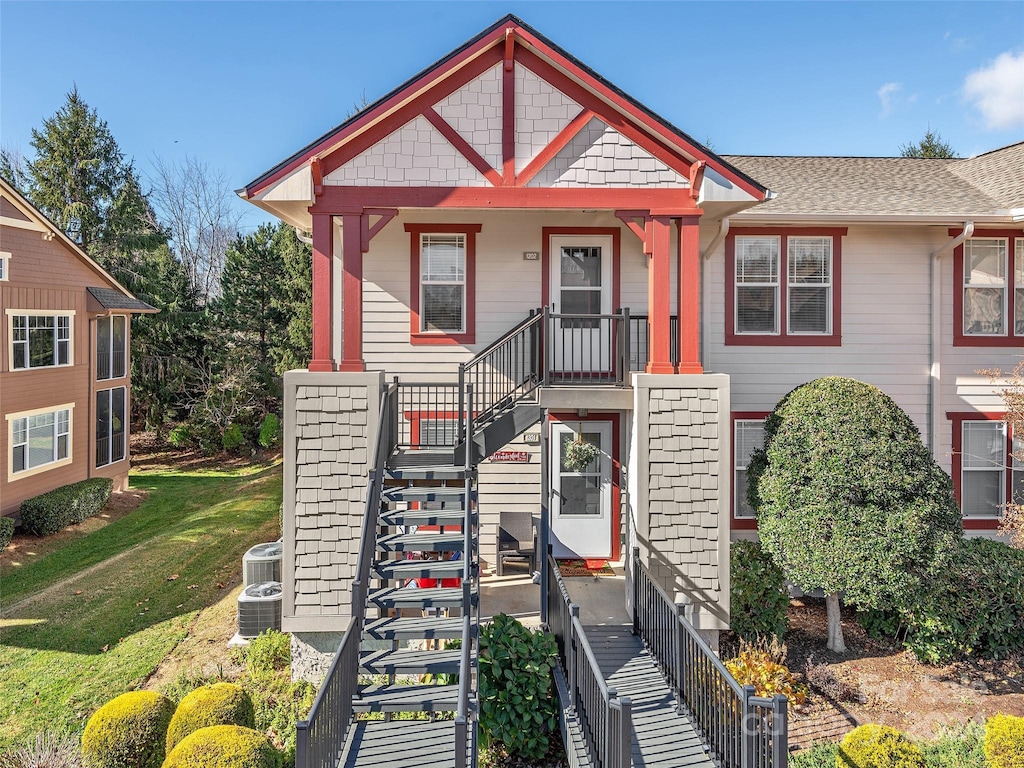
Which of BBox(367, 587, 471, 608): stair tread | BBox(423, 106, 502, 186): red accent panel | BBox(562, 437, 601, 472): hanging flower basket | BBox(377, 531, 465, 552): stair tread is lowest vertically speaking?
BBox(367, 587, 471, 608): stair tread

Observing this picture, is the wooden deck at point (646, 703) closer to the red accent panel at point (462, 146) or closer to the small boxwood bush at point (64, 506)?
the red accent panel at point (462, 146)

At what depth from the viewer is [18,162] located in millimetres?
29516

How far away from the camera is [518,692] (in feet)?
20.3

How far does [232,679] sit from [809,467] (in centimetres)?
839

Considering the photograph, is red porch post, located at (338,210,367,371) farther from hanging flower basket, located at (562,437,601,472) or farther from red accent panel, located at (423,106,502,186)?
hanging flower basket, located at (562,437,601,472)

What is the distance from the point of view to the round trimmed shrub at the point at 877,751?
530 centimetres

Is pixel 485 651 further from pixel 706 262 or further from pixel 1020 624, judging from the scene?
pixel 1020 624

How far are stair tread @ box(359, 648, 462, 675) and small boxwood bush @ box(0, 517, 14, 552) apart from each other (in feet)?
40.6

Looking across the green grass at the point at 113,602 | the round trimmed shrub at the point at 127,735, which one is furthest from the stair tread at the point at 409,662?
the green grass at the point at 113,602

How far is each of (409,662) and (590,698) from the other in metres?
1.83

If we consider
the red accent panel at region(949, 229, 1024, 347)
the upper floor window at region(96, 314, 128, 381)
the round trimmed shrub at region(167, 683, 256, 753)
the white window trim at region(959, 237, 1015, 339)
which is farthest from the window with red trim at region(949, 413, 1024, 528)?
the upper floor window at region(96, 314, 128, 381)

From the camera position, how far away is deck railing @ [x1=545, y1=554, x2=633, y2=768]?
15.2 ft

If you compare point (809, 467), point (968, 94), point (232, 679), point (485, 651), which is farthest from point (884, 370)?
point (968, 94)

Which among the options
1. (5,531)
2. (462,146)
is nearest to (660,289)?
(462,146)
